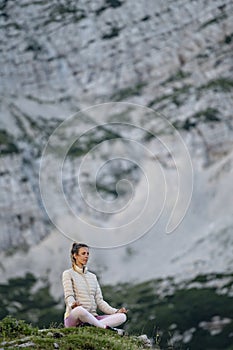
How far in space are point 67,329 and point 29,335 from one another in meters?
1.55

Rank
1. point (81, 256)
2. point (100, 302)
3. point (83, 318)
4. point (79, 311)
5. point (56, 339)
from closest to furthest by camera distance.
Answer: point (56, 339) → point (79, 311) → point (83, 318) → point (81, 256) → point (100, 302)

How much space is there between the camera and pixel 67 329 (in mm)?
21047

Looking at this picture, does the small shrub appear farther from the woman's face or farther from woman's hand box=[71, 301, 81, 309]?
the woman's face

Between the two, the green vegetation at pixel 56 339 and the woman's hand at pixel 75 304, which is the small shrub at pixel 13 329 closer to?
the green vegetation at pixel 56 339

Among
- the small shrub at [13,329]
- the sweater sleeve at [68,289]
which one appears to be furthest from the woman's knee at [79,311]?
the small shrub at [13,329]

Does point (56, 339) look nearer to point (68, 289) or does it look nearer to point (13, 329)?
point (13, 329)

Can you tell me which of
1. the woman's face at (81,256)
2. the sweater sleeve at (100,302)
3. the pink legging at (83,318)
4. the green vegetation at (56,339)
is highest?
the woman's face at (81,256)

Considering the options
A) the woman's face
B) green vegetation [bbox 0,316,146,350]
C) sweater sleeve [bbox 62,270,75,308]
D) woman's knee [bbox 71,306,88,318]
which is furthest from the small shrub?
the woman's face

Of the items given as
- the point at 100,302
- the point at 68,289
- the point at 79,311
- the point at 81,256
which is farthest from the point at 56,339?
the point at 100,302

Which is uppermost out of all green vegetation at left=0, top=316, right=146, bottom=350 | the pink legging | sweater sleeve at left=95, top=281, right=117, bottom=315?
sweater sleeve at left=95, top=281, right=117, bottom=315

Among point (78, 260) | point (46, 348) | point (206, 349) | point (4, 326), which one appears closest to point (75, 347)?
point (46, 348)

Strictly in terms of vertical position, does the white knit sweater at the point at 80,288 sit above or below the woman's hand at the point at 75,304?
above

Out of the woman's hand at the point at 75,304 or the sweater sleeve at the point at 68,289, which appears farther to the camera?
the sweater sleeve at the point at 68,289

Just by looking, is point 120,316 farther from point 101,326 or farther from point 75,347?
point 75,347
